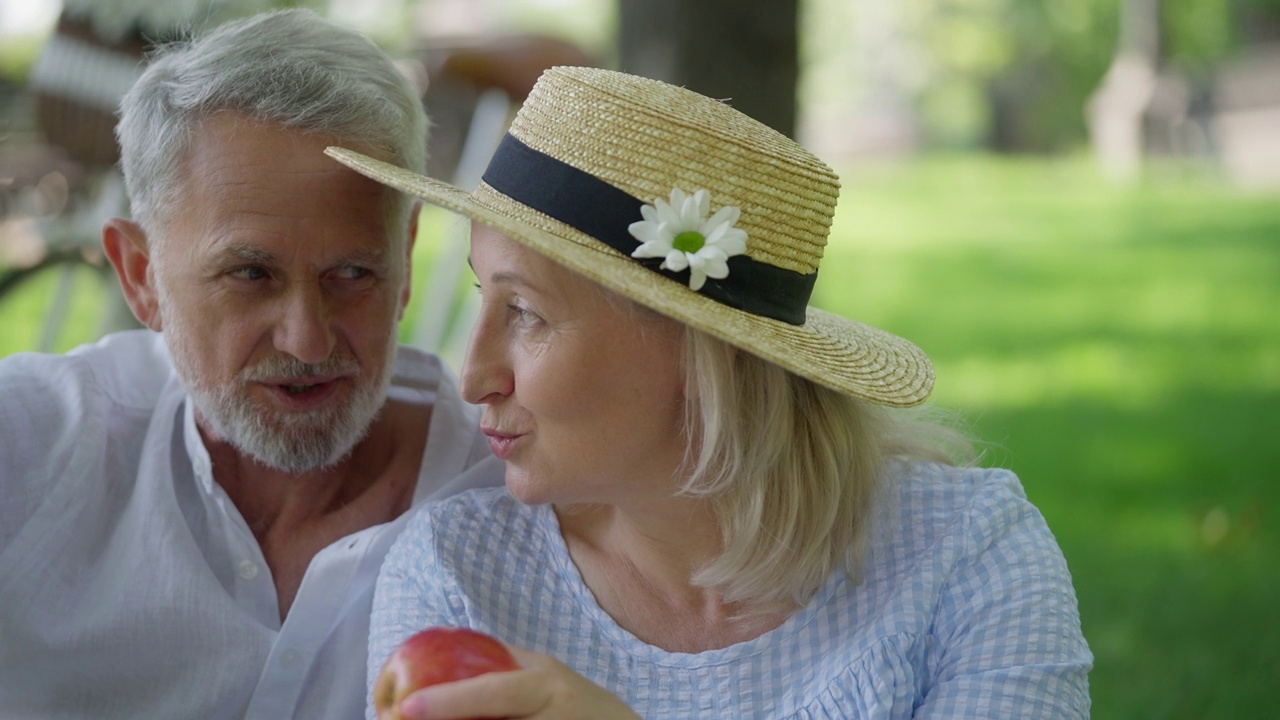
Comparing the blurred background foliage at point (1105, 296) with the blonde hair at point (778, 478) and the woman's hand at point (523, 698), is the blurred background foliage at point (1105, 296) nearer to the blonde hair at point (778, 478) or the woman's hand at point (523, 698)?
the blonde hair at point (778, 478)

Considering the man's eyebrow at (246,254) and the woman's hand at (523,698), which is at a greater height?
the man's eyebrow at (246,254)

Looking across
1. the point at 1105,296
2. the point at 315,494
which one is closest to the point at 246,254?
the point at 315,494

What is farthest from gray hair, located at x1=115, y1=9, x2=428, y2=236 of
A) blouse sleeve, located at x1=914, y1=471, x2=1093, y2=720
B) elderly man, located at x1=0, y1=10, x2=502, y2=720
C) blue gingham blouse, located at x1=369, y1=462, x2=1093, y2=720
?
blouse sleeve, located at x1=914, y1=471, x2=1093, y2=720

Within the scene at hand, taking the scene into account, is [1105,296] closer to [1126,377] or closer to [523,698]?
[1126,377]

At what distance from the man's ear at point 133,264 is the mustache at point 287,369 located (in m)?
0.35

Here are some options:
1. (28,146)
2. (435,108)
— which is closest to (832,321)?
(435,108)

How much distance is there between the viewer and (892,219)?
549 inches

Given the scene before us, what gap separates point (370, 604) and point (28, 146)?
23.1 ft

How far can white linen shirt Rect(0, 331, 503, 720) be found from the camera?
270 centimetres

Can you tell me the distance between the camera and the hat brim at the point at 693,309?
7.09ft

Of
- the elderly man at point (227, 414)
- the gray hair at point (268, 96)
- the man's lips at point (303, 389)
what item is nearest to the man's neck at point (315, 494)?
the elderly man at point (227, 414)

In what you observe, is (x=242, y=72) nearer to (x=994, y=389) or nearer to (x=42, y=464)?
(x=42, y=464)

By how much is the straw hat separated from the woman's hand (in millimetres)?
585

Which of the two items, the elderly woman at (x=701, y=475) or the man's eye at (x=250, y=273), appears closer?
the elderly woman at (x=701, y=475)
